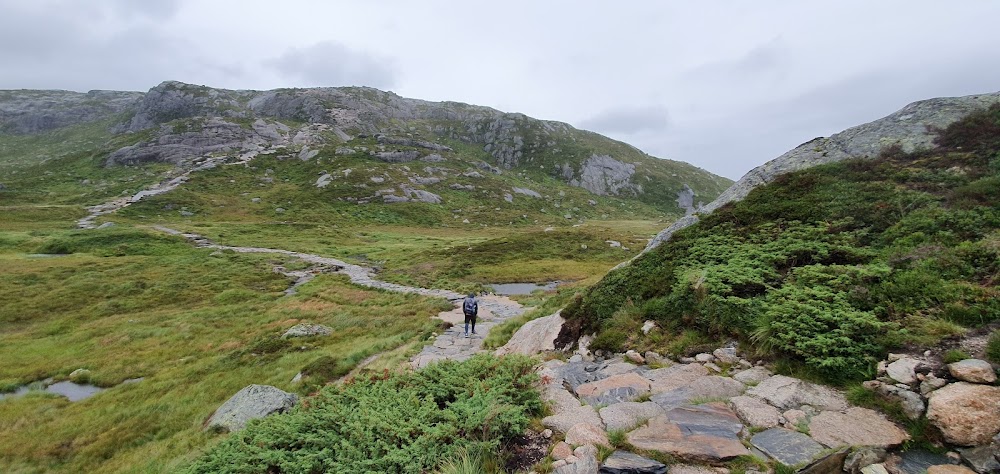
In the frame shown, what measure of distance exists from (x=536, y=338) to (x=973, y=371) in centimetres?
1057

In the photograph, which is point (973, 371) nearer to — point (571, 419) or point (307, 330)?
point (571, 419)

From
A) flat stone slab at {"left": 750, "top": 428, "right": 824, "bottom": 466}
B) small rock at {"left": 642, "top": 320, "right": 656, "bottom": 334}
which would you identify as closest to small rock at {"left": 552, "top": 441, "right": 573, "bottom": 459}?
flat stone slab at {"left": 750, "top": 428, "right": 824, "bottom": 466}

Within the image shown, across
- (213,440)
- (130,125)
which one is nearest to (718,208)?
(213,440)

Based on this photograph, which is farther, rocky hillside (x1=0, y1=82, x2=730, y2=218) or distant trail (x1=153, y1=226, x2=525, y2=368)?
rocky hillside (x1=0, y1=82, x2=730, y2=218)

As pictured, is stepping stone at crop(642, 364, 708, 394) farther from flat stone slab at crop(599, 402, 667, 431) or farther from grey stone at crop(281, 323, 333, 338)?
grey stone at crop(281, 323, 333, 338)

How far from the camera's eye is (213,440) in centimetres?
1175

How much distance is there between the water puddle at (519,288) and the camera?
37969mm

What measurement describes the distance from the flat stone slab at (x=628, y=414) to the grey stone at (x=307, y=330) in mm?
20213

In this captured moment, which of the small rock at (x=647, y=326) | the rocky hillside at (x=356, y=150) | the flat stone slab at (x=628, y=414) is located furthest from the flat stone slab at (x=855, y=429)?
the rocky hillside at (x=356, y=150)

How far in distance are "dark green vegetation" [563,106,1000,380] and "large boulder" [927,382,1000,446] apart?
1345 mm

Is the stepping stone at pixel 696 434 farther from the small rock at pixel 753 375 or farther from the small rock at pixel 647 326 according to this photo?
the small rock at pixel 647 326

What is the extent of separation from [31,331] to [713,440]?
41.9 metres

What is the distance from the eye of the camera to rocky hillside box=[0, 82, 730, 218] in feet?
379

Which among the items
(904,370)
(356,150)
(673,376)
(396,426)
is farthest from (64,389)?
(356,150)
